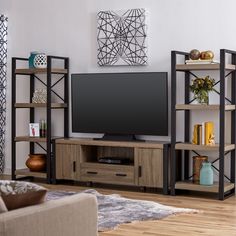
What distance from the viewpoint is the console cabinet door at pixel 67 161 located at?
7.24 m

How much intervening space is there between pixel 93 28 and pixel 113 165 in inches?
71.9

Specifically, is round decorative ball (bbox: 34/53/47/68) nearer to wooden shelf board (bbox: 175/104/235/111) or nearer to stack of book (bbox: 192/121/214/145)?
wooden shelf board (bbox: 175/104/235/111)

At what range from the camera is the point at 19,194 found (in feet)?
10.3

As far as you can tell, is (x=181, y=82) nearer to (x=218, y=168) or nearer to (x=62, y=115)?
(x=218, y=168)

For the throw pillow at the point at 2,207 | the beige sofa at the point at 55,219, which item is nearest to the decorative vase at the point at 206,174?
the beige sofa at the point at 55,219

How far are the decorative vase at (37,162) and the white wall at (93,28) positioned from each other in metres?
0.57

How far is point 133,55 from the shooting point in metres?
7.21

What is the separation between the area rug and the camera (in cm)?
522

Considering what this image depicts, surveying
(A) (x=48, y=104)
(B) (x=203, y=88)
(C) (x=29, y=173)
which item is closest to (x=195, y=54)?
(B) (x=203, y=88)

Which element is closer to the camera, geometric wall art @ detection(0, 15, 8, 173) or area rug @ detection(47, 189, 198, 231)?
area rug @ detection(47, 189, 198, 231)

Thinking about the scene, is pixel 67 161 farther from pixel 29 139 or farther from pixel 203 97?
pixel 203 97

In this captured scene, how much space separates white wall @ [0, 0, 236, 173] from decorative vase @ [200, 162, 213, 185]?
649mm

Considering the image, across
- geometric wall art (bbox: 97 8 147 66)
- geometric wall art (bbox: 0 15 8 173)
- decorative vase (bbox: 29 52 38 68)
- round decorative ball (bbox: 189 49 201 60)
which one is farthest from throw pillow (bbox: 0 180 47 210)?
geometric wall art (bbox: 0 15 8 173)

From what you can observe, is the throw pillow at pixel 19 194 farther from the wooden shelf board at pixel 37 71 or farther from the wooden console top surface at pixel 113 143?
the wooden shelf board at pixel 37 71
